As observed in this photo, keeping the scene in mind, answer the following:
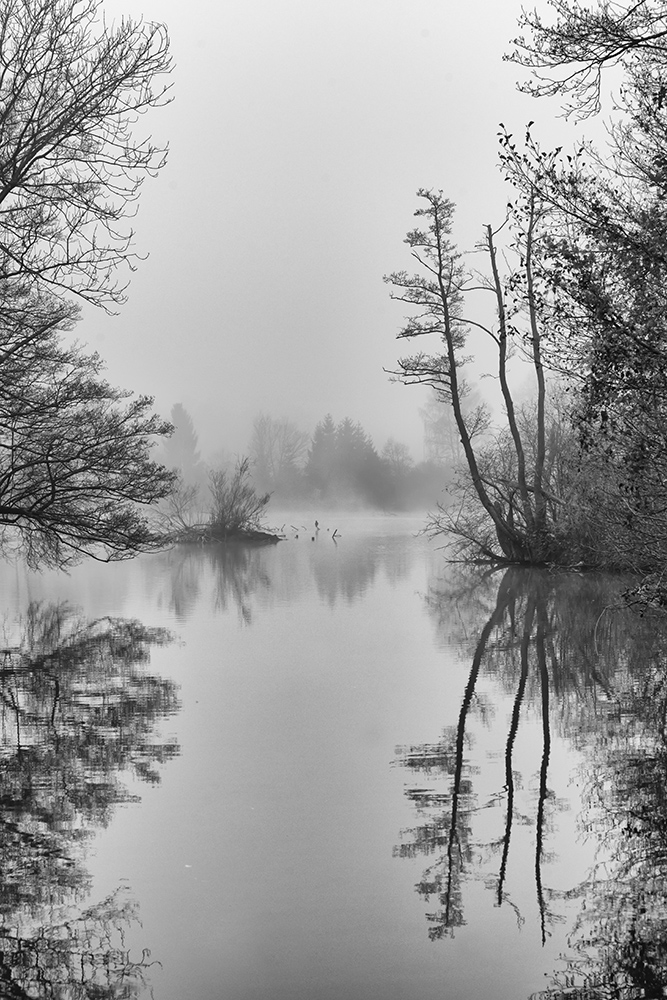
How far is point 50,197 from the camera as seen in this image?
13789 millimetres

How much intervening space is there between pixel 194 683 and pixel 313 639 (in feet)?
13.2

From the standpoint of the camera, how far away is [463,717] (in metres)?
9.83

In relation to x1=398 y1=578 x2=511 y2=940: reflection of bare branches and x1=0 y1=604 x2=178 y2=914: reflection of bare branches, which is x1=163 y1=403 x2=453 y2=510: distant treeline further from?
x1=398 y1=578 x2=511 y2=940: reflection of bare branches

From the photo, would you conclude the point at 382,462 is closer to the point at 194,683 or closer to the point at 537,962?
the point at 194,683

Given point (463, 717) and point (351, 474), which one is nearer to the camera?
point (463, 717)

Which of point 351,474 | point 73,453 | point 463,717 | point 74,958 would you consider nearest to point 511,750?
point 463,717

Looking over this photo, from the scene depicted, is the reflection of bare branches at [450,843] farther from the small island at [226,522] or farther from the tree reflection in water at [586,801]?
the small island at [226,522]

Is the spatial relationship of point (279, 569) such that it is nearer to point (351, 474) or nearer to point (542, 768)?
point (542, 768)

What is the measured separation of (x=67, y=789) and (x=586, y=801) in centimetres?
348

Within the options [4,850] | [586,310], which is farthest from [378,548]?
[4,850]

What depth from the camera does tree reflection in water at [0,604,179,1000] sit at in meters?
4.59

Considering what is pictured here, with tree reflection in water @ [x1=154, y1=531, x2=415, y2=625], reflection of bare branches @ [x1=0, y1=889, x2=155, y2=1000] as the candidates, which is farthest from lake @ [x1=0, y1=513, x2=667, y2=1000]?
tree reflection in water @ [x1=154, y1=531, x2=415, y2=625]

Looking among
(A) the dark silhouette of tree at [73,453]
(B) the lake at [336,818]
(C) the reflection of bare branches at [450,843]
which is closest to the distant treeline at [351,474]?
(A) the dark silhouette of tree at [73,453]

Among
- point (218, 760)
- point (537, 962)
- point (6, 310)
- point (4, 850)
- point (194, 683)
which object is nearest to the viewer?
point (537, 962)
